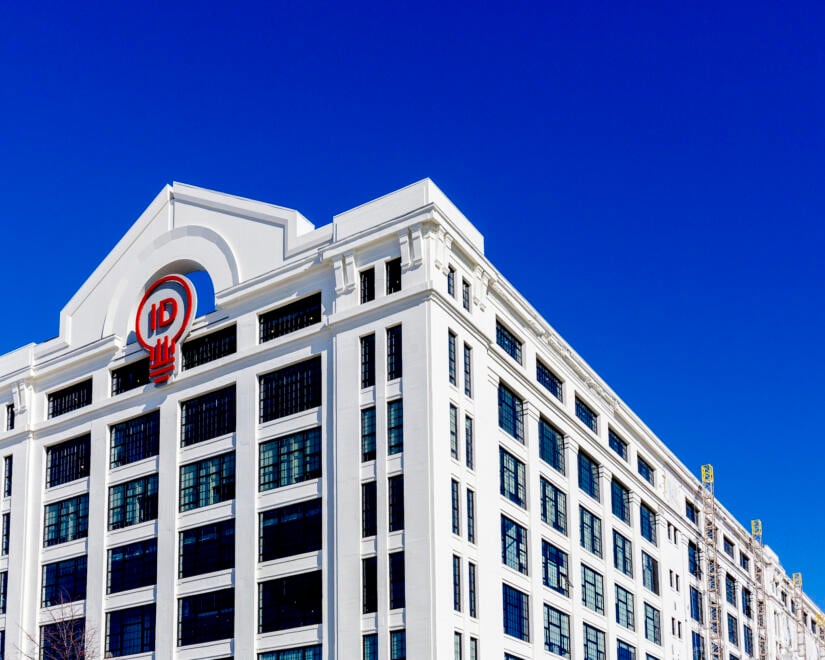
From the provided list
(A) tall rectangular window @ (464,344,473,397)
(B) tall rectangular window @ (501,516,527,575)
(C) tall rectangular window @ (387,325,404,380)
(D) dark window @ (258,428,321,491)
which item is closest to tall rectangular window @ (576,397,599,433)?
(B) tall rectangular window @ (501,516,527,575)

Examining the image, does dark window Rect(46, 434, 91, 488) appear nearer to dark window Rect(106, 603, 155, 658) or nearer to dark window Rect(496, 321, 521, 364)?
dark window Rect(106, 603, 155, 658)

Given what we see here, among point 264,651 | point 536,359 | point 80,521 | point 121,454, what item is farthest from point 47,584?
point 536,359

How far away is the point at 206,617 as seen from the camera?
2689 inches

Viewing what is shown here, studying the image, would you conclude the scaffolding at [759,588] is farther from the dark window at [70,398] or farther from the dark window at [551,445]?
the dark window at [70,398]

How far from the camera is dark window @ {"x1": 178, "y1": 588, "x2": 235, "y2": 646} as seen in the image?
6744 cm

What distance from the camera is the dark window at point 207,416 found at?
235 feet

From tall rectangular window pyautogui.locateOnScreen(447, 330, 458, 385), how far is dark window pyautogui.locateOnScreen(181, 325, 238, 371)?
42.0 feet

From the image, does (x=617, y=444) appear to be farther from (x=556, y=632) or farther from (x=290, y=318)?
(x=290, y=318)

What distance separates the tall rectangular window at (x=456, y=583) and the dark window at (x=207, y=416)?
15.3 meters

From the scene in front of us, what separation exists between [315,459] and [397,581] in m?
8.47

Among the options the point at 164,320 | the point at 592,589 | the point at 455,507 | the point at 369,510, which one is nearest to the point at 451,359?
the point at 455,507

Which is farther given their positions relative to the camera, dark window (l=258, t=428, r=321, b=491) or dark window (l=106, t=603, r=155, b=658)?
dark window (l=106, t=603, r=155, b=658)

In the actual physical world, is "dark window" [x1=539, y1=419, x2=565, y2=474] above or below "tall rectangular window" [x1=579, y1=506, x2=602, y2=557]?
above

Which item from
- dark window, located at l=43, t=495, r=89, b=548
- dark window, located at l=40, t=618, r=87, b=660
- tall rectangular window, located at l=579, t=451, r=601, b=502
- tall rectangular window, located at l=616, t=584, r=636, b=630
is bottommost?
dark window, located at l=40, t=618, r=87, b=660
